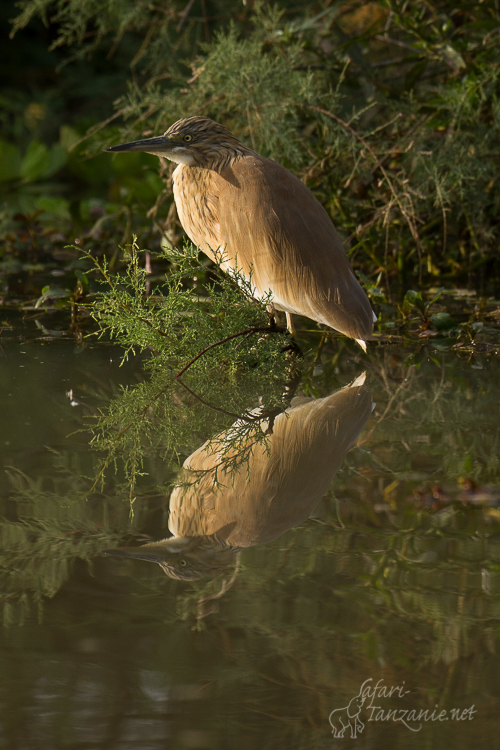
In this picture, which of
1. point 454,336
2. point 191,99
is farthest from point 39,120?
point 454,336

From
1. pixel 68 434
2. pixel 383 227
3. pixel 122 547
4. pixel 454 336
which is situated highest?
pixel 383 227

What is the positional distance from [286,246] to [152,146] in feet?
1.45

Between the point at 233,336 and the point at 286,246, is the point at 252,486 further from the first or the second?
the point at 286,246

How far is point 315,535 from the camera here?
131 cm

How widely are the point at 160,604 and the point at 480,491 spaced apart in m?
0.61

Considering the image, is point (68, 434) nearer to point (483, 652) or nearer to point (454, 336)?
point (483, 652)

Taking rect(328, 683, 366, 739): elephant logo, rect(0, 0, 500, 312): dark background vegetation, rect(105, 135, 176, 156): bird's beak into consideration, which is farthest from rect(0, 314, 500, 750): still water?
rect(0, 0, 500, 312): dark background vegetation

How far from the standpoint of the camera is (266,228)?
2160 millimetres

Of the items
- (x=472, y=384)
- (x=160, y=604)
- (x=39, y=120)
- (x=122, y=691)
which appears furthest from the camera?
(x=39, y=120)

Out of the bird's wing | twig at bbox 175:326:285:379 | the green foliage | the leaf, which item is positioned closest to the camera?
the green foliage

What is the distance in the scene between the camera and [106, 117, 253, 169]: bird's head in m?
2.27

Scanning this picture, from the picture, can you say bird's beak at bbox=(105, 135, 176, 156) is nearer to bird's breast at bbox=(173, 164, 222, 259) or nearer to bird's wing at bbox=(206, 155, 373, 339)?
bird's breast at bbox=(173, 164, 222, 259)

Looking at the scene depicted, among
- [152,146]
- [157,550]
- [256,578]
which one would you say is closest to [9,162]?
[152,146]

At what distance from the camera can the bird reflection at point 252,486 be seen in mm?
1261
